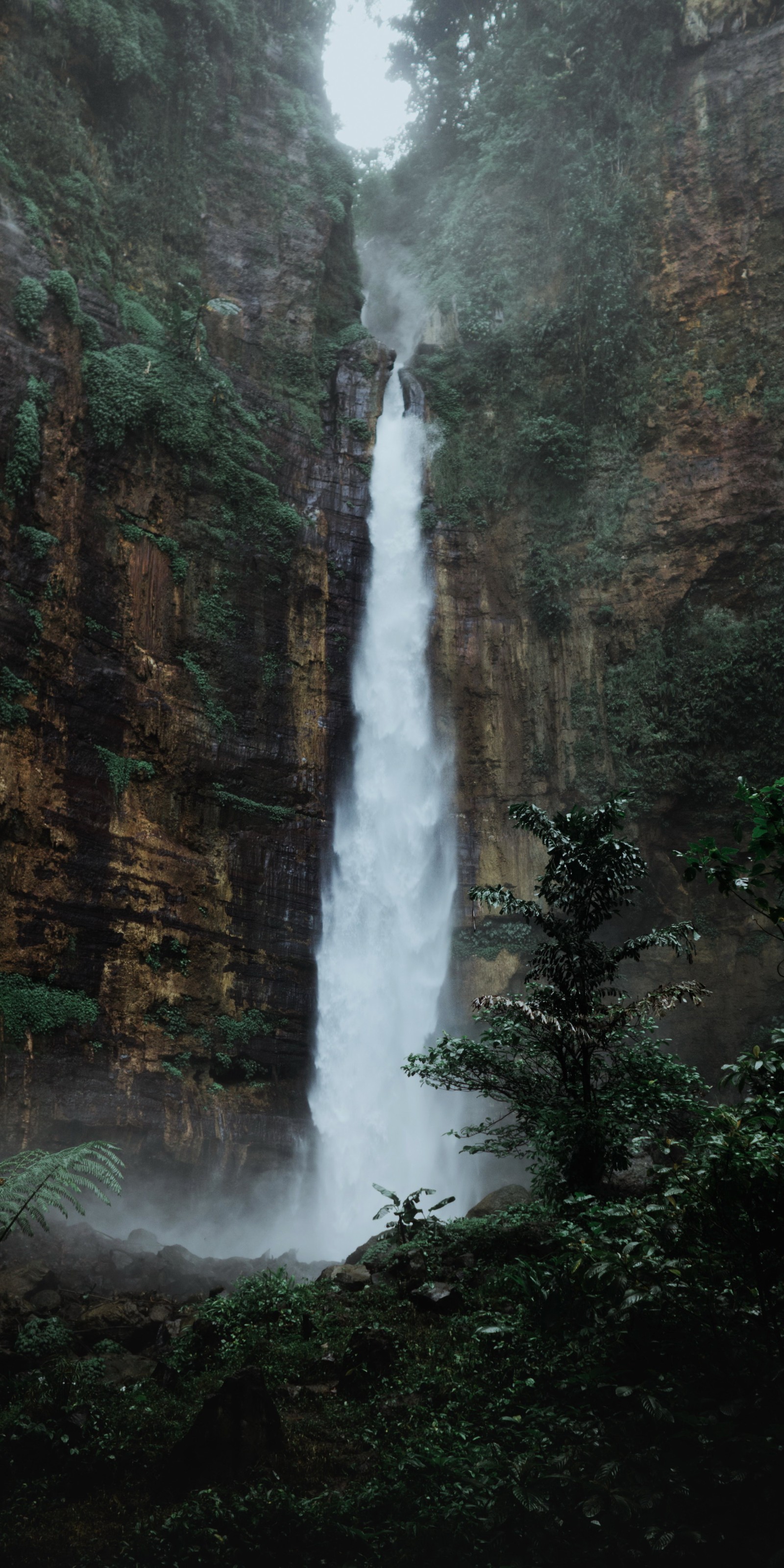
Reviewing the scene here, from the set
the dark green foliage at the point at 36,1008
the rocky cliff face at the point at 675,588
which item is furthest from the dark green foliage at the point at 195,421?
the dark green foliage at the point at 36,1008

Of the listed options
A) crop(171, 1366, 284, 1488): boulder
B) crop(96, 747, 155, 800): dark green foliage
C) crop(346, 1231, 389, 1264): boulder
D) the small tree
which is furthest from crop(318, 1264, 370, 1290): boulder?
crop(96, 747, 155, 800): dark green foliage

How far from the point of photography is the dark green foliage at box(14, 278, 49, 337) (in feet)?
44.3

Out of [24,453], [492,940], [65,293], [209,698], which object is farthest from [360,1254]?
[65,293]

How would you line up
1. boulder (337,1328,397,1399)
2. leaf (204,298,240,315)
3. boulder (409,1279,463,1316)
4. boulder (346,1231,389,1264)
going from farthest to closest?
leaf (204,298,240,315) < boulder (346,1231,389,1264) < boulder (409,1279,463,1316) < boulder (337,1328,397,1399)

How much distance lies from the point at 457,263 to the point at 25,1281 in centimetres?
2331

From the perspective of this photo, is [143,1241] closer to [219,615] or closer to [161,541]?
[219,615]

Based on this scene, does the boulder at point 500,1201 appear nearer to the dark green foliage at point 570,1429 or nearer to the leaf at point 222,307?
the dark green foliage at point 570,1429

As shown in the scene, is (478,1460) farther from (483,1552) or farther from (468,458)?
(468,458)

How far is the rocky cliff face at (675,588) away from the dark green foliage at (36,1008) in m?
7.11

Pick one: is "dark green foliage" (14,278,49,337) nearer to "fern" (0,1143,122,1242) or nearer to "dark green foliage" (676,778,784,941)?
"fern" (0,1143,122,1242)

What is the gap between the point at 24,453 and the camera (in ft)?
42.6

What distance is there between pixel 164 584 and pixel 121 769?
3472mm

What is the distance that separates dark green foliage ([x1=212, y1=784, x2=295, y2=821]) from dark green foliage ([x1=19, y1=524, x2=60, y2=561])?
4.53 meters

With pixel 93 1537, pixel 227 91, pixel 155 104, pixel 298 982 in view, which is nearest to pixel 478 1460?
pixel 93 1537
